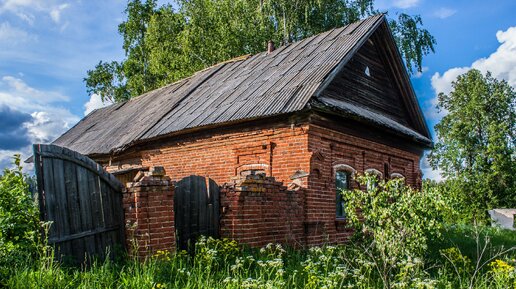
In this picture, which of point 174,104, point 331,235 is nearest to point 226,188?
point 331,235

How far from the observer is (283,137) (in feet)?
35.1

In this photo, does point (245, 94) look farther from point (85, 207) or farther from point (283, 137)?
point (85, 207)

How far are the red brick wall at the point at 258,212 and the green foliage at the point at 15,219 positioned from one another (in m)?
2.83

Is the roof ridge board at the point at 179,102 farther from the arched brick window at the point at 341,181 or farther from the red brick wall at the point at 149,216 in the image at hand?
the red brick wall at the point at 149,216

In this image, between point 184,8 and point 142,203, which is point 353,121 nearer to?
point 142,203

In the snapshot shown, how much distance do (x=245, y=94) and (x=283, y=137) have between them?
2100 mm

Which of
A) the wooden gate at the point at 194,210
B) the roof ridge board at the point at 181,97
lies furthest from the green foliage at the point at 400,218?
the roof ridge board at the point at 181,97

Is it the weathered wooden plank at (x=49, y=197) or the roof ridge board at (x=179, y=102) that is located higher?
the roof ridge board at (x=179, y=102)

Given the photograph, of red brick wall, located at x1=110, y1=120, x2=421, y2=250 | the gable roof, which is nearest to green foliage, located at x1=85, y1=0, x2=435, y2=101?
the gable roof

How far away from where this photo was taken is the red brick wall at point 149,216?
6.57m

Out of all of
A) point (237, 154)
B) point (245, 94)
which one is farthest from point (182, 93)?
point (237, 154)

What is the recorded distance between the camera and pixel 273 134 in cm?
1084

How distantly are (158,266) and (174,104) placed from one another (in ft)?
30.4

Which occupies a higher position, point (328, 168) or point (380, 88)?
point (380, 88)
